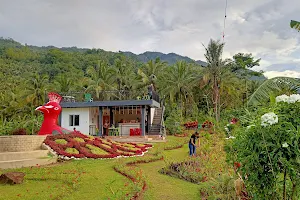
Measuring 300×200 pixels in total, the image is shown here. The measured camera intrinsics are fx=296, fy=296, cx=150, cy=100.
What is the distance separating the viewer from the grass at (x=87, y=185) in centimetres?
714

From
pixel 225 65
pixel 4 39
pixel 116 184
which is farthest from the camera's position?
pixel 4 39

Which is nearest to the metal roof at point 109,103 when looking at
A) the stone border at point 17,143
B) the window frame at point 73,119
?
the window frame at point 73,119

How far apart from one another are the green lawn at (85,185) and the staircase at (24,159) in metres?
0.86

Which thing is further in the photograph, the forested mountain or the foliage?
the forested mountain

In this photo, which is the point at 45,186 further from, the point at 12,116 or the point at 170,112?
the point at 12,116

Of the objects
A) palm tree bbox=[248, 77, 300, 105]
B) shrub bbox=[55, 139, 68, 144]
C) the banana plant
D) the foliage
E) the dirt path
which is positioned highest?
the banana plant

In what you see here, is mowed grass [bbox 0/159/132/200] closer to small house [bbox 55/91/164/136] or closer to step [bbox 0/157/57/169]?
step [bbox 0/157/57/169]

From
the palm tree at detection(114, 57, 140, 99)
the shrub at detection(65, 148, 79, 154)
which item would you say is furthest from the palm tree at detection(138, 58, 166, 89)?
the shrub at detection(65, 148, 79, 154)

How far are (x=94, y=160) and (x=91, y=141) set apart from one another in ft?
8.55

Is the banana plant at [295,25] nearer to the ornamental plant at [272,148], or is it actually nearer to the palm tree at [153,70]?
the ornamental plant at [272,148]

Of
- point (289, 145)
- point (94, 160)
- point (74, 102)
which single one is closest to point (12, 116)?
point (74, 102)

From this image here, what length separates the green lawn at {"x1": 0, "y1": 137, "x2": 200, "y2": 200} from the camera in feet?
23.5

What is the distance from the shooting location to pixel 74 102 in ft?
73.4

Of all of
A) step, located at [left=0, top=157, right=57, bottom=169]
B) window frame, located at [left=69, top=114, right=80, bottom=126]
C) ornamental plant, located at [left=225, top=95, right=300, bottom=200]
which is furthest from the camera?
window frame, located at [left=69, top=114, right=80, bottom=126]
